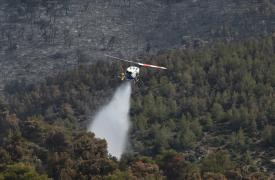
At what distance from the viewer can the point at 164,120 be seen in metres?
135

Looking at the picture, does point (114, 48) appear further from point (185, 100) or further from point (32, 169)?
point (32, 169)

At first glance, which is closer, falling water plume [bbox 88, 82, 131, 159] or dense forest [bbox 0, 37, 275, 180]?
dense forest [bbox 0, 37, 275, 180]

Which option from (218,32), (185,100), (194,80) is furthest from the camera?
(218,32)

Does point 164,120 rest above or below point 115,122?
below

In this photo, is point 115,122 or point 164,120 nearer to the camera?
point 164,120

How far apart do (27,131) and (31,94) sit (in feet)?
171

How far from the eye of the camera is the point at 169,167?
9956 cm

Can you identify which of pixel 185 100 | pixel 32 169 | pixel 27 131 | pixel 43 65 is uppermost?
pixel 43 65

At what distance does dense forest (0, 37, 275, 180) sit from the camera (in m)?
97.8

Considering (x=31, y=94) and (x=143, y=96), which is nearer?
(x=143, y=96)

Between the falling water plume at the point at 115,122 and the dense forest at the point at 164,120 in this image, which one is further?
the falling water plume at the point at 115,122

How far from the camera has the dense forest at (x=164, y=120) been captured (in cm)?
9775

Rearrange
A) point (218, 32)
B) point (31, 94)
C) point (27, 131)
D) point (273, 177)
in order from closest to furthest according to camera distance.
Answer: point (273, 177)
point (27, 131)
point (31, 94)
point (218, 32)

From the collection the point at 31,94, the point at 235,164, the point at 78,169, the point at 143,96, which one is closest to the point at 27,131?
the point at 78,169
